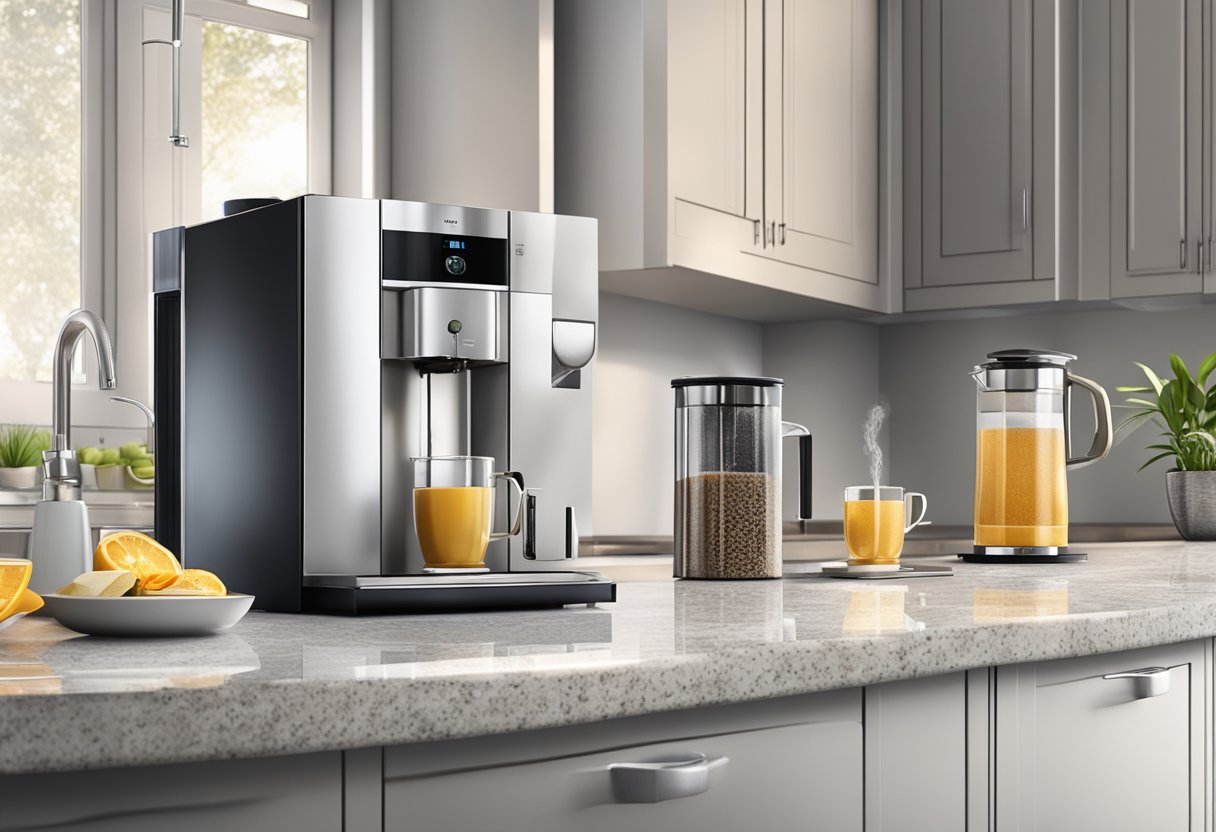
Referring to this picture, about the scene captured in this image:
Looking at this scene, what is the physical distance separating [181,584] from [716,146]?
2.27m

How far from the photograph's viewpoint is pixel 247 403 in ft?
3.80

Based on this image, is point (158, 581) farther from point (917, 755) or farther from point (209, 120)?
point (209, 120)

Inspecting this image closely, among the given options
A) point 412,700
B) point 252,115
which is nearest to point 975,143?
point 252,115

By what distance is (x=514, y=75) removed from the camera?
115 inches

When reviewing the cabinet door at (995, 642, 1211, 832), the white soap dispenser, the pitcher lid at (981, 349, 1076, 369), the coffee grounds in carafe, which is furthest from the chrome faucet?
the pitcher lid at (981, 349, 1076, 369)

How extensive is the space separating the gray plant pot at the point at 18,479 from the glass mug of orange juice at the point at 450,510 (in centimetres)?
152

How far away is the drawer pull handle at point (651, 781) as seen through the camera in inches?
30.4

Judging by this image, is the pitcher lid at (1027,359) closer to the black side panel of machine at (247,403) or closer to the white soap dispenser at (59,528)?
the black side panel of machine at (247,403)

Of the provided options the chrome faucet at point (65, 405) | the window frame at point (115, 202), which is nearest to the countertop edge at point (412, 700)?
the chrome faucet at point (65, 405)

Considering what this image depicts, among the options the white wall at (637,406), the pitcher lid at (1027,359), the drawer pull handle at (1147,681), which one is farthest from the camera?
the white wall at (637,406)

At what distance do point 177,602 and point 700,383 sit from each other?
729mm

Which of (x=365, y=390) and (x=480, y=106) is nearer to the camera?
(x=365, y=390)

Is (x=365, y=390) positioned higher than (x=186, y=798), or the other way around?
(x=365, y=390)

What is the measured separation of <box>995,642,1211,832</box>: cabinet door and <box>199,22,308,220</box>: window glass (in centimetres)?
237
